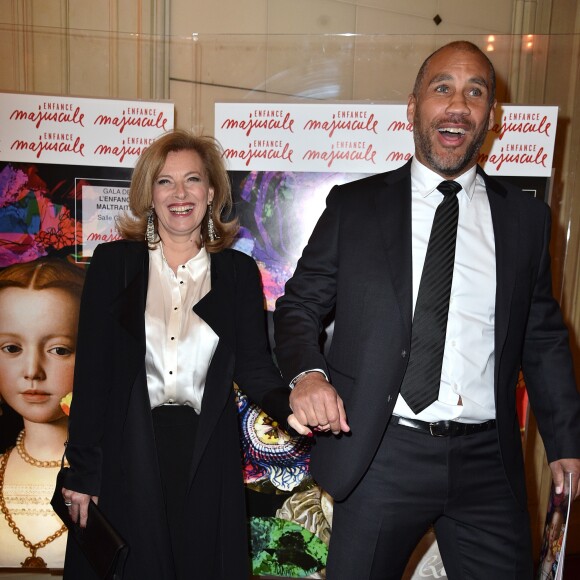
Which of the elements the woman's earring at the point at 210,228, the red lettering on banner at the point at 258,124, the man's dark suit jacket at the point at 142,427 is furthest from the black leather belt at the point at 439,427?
the red lettering on banner at the point at 258,124

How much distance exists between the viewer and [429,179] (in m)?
1.88

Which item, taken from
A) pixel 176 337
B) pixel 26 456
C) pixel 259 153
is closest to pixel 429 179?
pixel 176 337

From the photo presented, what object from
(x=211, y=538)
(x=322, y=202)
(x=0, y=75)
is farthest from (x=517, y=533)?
(x=0, y=75)

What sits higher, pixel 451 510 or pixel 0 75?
pixel 0 75

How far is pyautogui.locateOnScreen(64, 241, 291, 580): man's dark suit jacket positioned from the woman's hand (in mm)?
31

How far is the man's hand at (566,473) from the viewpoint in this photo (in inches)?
73.5

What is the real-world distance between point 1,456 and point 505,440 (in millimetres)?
2310

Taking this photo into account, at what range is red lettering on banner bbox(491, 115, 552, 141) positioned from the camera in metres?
2.78

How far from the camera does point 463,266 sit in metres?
1.82

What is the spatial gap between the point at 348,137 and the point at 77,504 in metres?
1.81

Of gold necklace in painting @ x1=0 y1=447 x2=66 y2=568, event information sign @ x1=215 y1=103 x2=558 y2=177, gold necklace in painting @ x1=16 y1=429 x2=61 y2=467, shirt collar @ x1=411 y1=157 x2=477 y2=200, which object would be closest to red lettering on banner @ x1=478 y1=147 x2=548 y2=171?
event information sign @ x1=215 y1=103 x2=558 y2=177

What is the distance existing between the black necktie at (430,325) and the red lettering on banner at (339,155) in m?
1.09

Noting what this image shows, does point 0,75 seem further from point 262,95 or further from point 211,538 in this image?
point 211,538

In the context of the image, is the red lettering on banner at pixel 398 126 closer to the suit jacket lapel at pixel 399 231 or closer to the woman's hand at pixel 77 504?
the suit jacket lapel at pixel 399 231
